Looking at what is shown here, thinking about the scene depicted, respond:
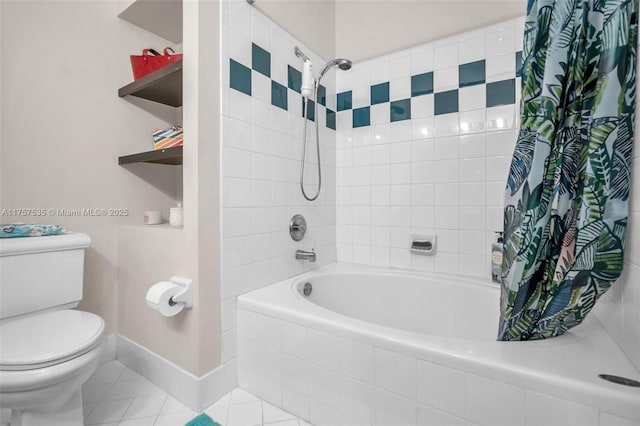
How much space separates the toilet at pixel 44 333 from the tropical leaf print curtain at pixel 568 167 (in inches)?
52.9

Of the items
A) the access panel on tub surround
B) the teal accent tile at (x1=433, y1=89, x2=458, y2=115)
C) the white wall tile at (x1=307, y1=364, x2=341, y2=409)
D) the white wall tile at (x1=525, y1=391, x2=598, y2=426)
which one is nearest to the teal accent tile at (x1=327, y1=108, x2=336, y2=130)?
the access panel on tub surround

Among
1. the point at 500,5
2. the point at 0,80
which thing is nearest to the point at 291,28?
the point at 500,5

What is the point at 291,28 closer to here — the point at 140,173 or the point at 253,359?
the point at 140,173

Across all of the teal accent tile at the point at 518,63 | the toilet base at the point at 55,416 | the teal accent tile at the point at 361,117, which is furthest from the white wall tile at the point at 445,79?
the toilet base at the point at 55,416

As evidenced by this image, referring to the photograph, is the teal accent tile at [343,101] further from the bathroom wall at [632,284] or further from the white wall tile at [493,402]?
the white wall tile at [493,402]

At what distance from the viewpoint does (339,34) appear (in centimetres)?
204

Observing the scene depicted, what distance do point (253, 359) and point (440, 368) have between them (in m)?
0.78

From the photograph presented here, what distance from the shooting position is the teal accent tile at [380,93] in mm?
1870

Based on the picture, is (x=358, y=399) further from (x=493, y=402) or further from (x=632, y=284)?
(x=632, y=284)

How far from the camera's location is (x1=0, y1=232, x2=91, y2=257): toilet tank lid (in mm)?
1167

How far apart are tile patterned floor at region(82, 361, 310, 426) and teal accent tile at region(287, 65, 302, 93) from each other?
152 centimetres

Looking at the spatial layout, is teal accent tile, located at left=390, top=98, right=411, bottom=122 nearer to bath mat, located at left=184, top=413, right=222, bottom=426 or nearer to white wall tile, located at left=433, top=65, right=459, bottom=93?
white wall tile, located at left=433, top=65, right=459, bottom=93

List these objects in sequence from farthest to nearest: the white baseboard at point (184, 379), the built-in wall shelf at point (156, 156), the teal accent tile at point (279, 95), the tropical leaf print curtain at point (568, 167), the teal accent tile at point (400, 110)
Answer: the teal accent tile at point (400, 110) → the teal accent tile at point (279, 95) → the built-in wall shelf at point (156, 156) → the white baseboard at point (184, 379) → the tropical leaf print curtain at point (568, 167)

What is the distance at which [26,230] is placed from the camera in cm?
125
